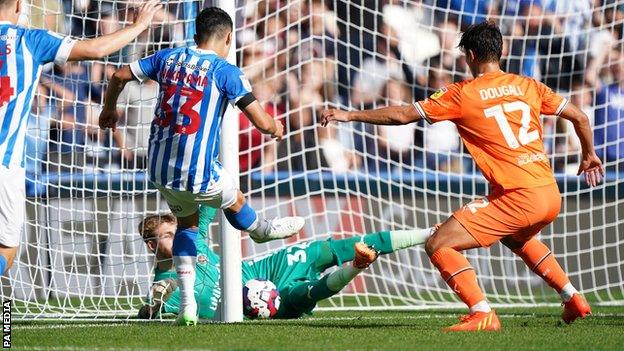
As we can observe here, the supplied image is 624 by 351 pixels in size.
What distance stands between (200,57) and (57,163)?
2147mm

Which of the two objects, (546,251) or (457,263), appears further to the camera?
(546,251)

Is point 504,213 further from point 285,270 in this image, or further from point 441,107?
point 285,270

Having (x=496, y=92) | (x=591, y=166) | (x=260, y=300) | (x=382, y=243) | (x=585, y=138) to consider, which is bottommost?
(x=260, y=300)

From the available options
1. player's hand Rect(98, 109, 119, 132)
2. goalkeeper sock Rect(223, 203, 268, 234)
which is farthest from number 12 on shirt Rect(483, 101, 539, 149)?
player's hand Rect(98, 109, 119, 132)

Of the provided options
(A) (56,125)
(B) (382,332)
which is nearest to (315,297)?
(B) (382,332)

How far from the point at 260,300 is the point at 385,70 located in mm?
3548

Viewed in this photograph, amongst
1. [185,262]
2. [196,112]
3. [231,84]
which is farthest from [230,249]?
[231,84]

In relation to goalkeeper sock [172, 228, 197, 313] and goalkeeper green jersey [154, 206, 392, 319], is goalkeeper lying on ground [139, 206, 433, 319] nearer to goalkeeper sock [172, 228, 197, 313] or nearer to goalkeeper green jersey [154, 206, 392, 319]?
goalkeeper green jersey [154, 206, 392, 319]

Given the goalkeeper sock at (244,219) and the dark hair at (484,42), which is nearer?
the dark hair at (484,42)

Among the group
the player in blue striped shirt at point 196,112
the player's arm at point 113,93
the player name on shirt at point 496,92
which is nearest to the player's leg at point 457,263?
the player name on shirt at point 496,92

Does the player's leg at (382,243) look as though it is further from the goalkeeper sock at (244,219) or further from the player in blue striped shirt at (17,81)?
the player in blue striped shirt at (17,81)

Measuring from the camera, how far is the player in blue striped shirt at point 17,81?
212 inches

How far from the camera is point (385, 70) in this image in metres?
10.3

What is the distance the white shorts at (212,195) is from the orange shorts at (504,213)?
1.22 meters
